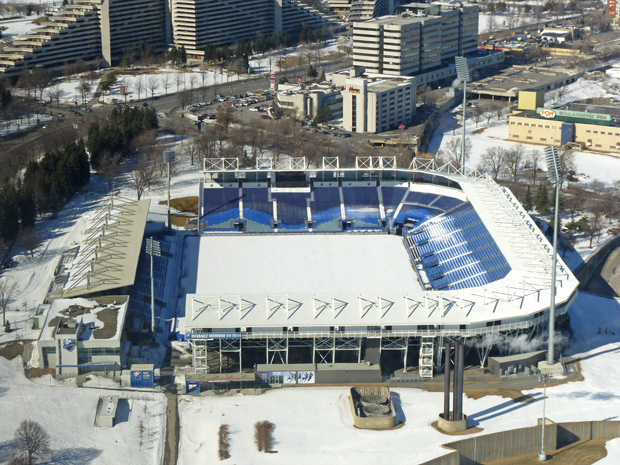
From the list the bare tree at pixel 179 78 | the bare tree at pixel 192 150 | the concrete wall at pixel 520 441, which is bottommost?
the concrete wall at pixel 520 441

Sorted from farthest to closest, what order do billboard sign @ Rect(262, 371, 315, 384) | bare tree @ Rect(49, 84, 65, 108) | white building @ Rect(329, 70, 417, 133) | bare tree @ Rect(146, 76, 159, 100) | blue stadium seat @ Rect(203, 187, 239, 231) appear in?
bare tree @ Rect(146, 76, 159, 100) < bare tree @ Rect(49, 84, 65, 108) < white building @ Rect(329, 70, 417, 133) < blue stadium seat @ Rect(203, 187, 239, 231) < billboard sign @ Rect(262, 371, 315, 384)

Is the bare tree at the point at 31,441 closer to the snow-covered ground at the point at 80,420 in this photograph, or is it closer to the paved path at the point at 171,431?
the snow-covered ground at the point at 80,420

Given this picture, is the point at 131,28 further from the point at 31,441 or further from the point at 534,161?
the point at 31,441

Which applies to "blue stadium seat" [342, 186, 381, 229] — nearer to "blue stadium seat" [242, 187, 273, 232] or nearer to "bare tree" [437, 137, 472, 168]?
"blue stadium seat" [242, 187, 273, 232]

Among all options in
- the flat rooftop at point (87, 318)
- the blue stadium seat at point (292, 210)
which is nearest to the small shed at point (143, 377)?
the flat rooftop at point (87, 318)

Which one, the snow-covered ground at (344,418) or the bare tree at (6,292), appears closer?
the snow-covered ground at (344,418)

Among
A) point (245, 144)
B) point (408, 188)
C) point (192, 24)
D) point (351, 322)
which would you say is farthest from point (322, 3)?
point (351, 322)

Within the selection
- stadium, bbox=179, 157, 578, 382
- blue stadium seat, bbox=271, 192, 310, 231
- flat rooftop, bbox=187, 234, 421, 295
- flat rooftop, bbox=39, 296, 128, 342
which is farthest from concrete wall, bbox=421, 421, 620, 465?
blue stadium seat, bbox=271, 192, 310, 231

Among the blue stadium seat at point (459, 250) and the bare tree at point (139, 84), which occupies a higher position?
the bare tree at point (139, 84)
